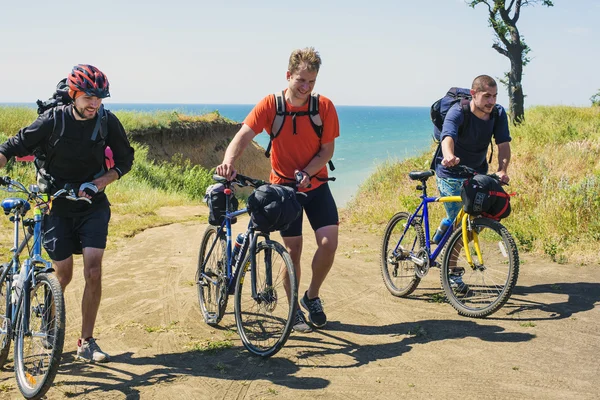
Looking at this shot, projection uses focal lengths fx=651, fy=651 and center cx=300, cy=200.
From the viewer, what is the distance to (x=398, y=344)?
5.61 m

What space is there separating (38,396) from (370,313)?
334cm

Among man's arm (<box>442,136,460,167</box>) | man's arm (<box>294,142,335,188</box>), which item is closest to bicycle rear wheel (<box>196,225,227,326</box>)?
man's arm (<box>294,142,335,188</box>)

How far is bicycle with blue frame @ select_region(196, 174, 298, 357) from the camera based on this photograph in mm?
5141

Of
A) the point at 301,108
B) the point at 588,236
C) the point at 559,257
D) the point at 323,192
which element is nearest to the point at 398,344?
the point at 323,192

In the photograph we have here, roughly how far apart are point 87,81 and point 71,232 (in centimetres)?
123

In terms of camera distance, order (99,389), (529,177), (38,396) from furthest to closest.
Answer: (529,177), (99,389), (38,396)

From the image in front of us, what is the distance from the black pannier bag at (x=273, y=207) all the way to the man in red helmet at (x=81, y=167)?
1151mm

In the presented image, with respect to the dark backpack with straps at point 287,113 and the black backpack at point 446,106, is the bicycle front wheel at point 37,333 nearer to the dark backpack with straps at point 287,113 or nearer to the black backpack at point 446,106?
the dark backpack with straps at point 287,113

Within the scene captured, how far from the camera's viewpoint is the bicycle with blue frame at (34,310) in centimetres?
434

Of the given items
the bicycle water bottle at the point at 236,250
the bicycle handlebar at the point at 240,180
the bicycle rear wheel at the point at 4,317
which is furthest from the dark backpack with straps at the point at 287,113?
the bicycle rear wheel at the point at 4,317

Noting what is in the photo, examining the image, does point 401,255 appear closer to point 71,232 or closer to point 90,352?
point 90,352

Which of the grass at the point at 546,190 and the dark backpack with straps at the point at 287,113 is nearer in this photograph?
the dark backpack with straps at the point at 287,113

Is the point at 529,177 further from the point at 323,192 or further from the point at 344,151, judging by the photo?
the point at 344,151

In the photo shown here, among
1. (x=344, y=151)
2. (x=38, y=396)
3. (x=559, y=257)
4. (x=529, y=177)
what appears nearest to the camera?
(x=38, y=396)
